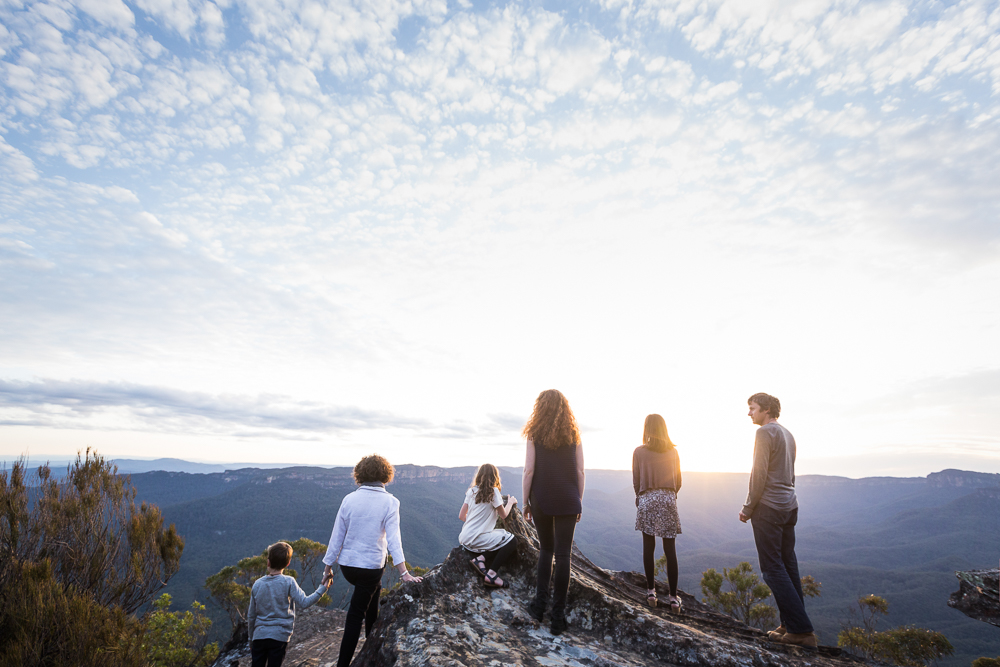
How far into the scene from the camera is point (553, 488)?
4.95 m

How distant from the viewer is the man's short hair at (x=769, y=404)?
5.81 meters

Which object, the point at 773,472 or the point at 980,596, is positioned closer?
the point at 773,472

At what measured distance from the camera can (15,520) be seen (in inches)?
354

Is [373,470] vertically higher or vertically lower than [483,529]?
higher

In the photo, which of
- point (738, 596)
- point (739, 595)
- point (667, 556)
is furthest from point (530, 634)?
point (738, 596)

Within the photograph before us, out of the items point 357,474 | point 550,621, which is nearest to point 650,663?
point 550,621

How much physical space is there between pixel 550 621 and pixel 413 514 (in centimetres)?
19276

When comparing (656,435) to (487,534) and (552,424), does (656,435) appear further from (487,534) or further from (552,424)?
(487,534)

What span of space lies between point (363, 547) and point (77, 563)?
30.8 feet

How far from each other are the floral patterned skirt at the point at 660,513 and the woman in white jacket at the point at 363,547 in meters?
3.32

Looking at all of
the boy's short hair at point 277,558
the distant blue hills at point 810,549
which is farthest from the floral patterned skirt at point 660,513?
the distant blue hills at point 810,549

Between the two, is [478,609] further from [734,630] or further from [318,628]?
[318,628]

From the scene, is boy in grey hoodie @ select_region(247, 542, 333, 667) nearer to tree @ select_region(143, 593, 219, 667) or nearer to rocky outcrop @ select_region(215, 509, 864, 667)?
rocky outcrop @ select_region(215, 509, 864, 667)

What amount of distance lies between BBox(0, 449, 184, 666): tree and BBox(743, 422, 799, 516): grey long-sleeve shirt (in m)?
10.7
